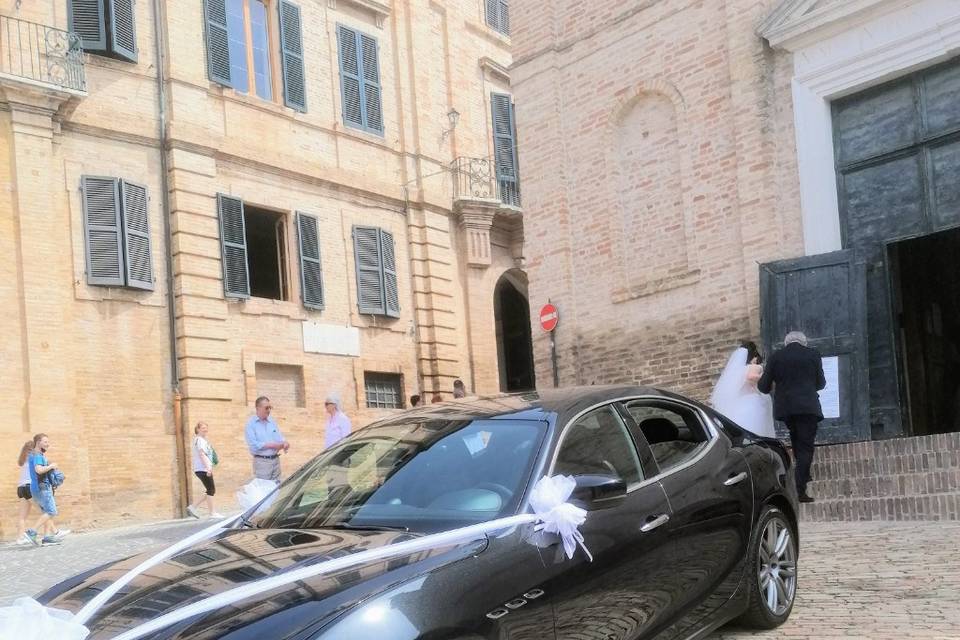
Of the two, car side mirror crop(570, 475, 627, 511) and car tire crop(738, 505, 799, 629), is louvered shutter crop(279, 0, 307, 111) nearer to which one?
car tire crop(738, 505, 799, 629)

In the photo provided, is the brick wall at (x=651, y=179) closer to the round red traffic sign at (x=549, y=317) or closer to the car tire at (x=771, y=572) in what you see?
the round red traffic sign at (x=549, y=317)

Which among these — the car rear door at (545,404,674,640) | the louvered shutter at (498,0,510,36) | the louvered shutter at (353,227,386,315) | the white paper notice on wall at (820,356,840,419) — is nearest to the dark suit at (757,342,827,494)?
the white paper notice on wall at (820,356,840,419)

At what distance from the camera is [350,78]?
21.1m

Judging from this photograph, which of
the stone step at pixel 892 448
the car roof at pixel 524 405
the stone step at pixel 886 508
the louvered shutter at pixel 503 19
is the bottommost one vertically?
the stone step at pixel 886 508

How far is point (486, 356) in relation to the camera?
23125 millimetres

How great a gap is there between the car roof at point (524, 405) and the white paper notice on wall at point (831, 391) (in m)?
7.33

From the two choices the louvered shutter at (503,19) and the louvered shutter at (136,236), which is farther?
the louvered shutter at (503,19)

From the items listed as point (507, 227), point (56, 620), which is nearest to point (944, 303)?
point (507, 227)

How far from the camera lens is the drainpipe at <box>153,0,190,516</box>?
54.9ft

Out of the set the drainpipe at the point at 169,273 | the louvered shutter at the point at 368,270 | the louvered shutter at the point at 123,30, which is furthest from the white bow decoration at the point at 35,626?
the louvered shutter at the point at 368,270

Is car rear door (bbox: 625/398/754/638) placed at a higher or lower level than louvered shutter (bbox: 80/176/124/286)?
lower

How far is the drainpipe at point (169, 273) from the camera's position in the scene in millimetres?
16719

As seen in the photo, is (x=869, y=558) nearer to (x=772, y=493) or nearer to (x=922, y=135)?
(x=772, y=493)

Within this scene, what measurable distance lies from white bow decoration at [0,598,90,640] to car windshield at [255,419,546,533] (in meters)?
1.12
